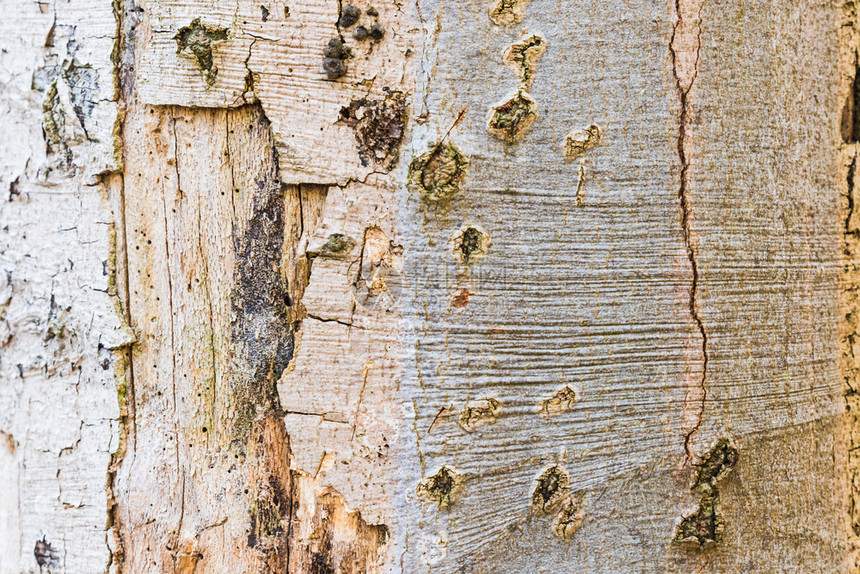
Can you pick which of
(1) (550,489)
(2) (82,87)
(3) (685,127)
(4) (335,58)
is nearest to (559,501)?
(1) (550,489)

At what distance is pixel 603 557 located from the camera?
3.43ft

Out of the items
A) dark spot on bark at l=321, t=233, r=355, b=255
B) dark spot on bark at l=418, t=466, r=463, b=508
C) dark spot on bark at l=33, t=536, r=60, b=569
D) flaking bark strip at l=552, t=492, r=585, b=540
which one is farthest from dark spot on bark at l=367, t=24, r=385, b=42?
dark spot on bark at l=33, t=536, r=60, b=569

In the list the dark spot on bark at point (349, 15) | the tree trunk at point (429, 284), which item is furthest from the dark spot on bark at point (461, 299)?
the dark spot on bark at point (349, 15)

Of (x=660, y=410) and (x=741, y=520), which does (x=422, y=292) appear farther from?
(x=741, y=520)

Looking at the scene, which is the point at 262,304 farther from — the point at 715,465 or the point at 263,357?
the point at 715,465

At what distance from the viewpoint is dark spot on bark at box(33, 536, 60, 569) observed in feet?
3.75

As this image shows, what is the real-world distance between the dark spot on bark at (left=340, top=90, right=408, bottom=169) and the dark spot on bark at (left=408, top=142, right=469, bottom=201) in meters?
0.05

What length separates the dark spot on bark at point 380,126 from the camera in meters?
0.99

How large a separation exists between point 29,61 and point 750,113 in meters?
1.38

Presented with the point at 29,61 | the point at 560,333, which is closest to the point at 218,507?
the point at 560,333

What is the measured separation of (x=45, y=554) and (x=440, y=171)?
1.05 meters

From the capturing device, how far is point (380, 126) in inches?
39.2

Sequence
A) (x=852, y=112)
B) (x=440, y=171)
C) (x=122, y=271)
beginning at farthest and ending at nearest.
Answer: (x=852, y=112) < (x=122, y=271) < (x=440, y=171)

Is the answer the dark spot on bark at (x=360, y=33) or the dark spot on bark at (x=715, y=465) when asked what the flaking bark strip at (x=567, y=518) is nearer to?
the dark spot on bark at (x=715, y=465)
